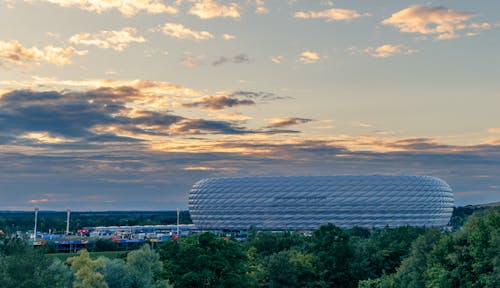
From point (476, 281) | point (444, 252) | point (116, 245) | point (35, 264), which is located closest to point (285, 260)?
point (444, 252)

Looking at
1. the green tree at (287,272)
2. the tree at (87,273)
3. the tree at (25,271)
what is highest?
the tree at (25,271)

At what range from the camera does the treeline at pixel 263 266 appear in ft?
150

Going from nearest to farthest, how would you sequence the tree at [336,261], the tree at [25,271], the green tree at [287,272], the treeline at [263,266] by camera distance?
the tree at [25,271] → the treeline at [263,266] → the green tree at [287,272] → the tree at [336,261]

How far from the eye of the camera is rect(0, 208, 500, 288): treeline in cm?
4572

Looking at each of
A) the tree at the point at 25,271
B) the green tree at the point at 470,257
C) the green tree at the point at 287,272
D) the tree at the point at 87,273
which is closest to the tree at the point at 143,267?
the tree at the point at 87,273

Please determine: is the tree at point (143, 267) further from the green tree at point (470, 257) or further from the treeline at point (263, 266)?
the green tree at point (470, 257)

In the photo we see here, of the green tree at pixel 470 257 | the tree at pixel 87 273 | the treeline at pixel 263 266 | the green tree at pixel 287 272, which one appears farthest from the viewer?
the green tree at pixel 287 272

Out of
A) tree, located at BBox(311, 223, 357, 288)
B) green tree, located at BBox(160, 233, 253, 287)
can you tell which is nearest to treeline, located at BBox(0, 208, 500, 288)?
green tree, located at BBox(160, 233, 253, 287)

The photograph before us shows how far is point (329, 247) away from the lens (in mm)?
85750

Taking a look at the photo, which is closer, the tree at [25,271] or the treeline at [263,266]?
the tree at [25,271]

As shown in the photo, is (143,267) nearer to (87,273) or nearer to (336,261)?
(87,273)

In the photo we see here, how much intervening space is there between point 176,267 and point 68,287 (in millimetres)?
9399

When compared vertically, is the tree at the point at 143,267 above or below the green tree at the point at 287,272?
above

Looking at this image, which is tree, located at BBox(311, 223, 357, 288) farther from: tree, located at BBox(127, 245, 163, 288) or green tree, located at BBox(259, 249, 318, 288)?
tree, located at BBox(127, 245, 163, 288)
